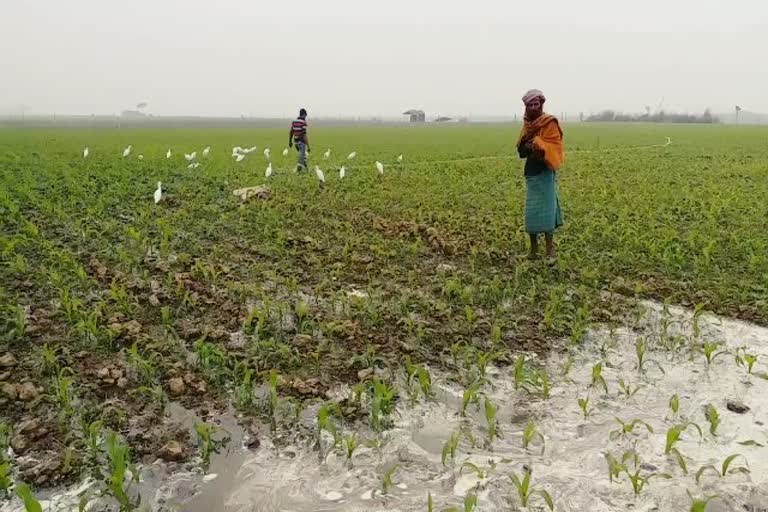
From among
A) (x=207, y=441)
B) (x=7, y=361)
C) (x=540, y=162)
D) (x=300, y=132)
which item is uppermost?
(x=300, y=132)

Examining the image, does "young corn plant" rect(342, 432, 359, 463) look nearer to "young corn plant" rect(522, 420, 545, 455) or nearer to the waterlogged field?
the waterlogged field

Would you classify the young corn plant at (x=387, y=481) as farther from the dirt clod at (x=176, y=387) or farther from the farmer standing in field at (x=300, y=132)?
the farmer standing in field at (x=300, y=132)

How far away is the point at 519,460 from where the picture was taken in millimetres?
3197

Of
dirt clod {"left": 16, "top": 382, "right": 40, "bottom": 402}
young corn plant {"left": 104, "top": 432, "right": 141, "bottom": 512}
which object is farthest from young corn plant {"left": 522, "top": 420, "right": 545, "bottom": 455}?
dirt clod {"left": 16, "top": 382, "right": 40, "bottom": 402}

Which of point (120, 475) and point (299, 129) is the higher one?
point (299, 129)

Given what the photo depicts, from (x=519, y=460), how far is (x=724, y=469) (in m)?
0.98

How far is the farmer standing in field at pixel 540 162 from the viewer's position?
6266 millimetres

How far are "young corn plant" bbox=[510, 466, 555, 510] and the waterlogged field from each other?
27 millimetres

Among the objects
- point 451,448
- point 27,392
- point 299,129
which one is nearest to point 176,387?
point 27,392

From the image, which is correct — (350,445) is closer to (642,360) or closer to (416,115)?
(642,360)

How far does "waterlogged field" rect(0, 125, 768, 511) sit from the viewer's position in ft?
9.95

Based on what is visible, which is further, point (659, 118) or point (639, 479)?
point (659, 118)

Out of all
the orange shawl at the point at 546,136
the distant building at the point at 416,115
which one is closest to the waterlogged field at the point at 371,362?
the orange shawl at the point at 546,136

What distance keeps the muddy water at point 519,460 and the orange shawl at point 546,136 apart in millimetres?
2841
